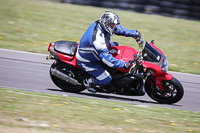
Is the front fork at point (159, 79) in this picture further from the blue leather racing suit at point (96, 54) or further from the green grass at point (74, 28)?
the green grass at point (74, 28)

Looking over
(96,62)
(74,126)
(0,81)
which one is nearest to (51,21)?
(0,81)

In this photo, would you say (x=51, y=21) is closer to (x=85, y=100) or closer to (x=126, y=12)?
(x=126, y=12)

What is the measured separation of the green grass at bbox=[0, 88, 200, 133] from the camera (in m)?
4.67

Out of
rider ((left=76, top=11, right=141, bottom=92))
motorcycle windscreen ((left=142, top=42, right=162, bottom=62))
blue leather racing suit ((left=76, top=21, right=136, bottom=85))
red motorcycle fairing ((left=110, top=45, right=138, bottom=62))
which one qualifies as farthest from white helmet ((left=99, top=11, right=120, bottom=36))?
motorcycle windscreen ((left=142, top=42, right=162, bottom=62))

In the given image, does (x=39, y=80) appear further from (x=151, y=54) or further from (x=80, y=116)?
(x=151, y=54)

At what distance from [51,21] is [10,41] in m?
3.84

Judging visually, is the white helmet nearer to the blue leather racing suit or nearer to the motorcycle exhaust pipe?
the blue leather racing suit

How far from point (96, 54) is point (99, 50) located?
156mm

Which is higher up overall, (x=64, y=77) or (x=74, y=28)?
(x=74, y=28)

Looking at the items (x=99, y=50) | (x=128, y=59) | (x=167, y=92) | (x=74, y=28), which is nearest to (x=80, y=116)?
(x=99, y=50)

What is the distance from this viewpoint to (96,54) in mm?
6195

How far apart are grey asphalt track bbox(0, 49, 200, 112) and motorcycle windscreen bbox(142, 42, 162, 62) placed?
3.13ft

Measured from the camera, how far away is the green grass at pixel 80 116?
4.67 m

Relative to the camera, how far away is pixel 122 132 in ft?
15.4
